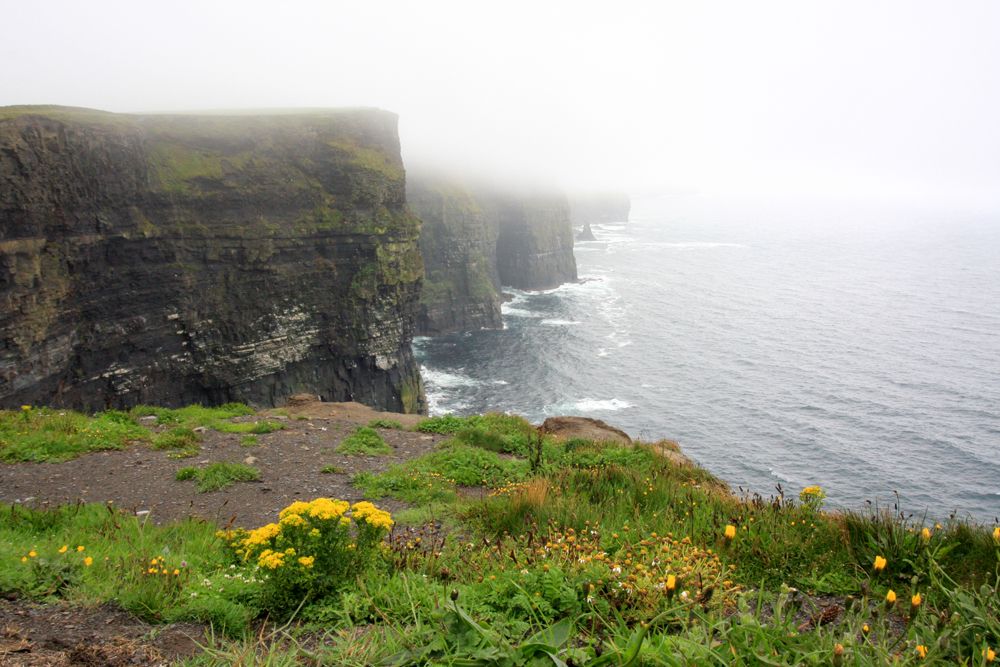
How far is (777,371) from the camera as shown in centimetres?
5819

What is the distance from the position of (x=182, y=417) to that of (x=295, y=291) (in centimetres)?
1991

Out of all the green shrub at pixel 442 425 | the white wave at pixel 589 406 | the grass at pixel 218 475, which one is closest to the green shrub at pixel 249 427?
the grass at pixel 218 475

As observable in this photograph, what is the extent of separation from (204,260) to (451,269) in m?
41.7

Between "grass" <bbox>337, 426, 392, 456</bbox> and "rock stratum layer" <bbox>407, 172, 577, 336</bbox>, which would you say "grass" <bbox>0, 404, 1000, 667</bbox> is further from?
"rock stratum layer" <bbox>407, 172, 577, 336</bbox>

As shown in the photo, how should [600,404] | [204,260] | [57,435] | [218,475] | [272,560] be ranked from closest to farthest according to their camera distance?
[272,560] < [218,475] < [57,435] < [204,260] < [600,404]

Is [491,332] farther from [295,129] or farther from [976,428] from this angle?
[976,428]

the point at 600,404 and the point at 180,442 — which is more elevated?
the point at 180,442

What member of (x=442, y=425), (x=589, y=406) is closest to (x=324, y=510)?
(x=442, y=425)

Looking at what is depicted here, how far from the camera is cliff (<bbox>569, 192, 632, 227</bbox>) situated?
18677 centimetres

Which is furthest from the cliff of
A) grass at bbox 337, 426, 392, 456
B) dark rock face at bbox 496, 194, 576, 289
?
grass at bbox 337, 426, 392, 456

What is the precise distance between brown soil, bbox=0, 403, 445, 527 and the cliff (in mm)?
172311

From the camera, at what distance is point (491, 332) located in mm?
73750

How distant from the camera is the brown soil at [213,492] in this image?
1234 cm

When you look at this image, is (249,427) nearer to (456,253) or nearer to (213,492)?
(213,492)
